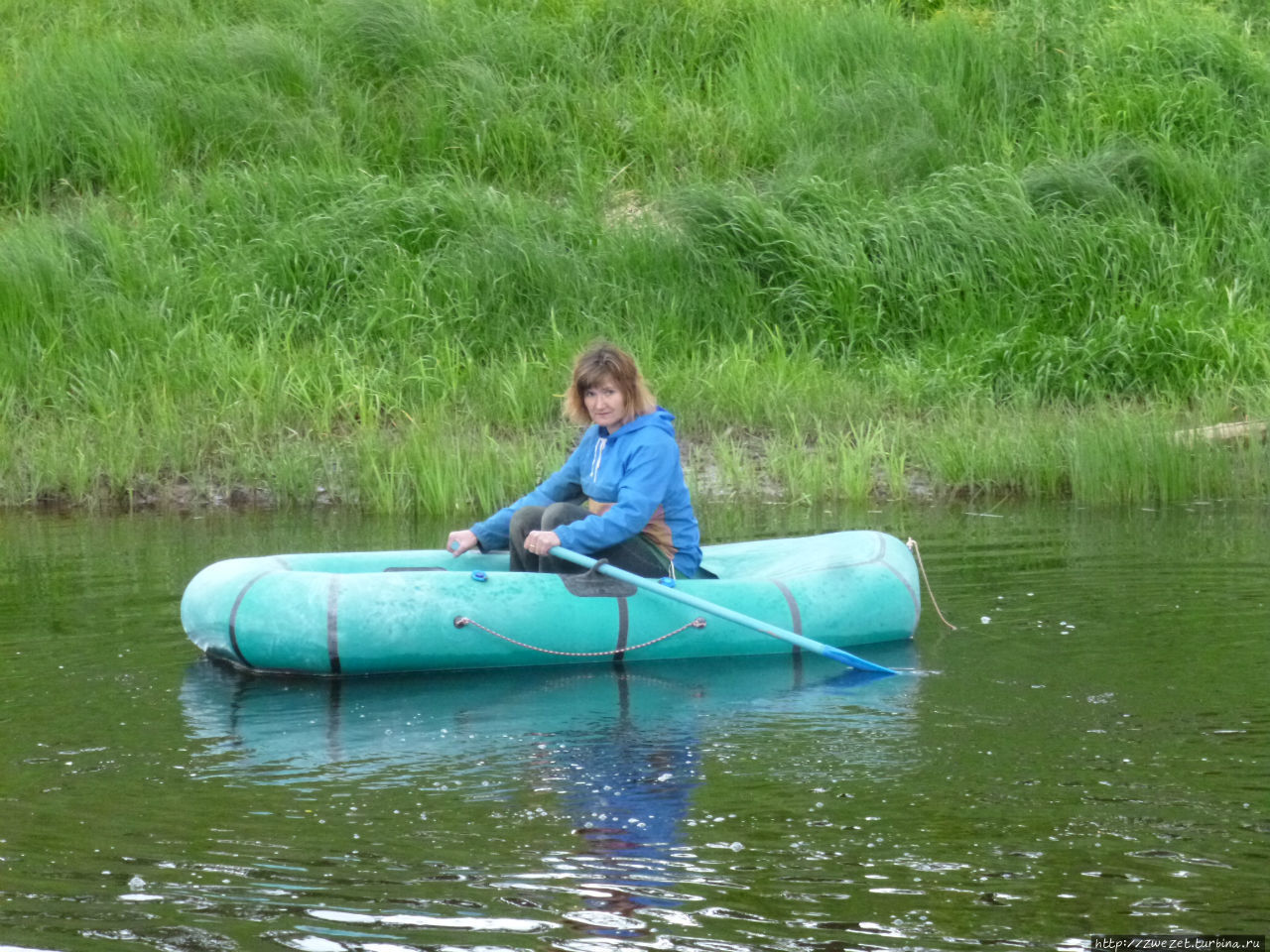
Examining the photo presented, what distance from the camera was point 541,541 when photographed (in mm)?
6262

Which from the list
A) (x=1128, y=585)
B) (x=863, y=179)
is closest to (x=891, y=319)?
(x=863, y=179)

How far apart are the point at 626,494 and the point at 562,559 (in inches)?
15.8

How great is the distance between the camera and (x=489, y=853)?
409 cm

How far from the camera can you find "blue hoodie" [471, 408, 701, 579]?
6.38m

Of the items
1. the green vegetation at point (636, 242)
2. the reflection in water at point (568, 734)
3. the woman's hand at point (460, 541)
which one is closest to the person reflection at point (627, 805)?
the reflection in water at point (568, 734)

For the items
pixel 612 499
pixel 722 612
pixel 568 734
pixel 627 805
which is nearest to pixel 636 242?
pixel 612 499

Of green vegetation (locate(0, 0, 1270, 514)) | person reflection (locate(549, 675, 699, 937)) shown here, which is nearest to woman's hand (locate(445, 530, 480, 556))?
person reflection (locate(549, 675, 699, 937))

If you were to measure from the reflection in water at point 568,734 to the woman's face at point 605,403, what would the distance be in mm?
905

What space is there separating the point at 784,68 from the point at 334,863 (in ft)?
38.6

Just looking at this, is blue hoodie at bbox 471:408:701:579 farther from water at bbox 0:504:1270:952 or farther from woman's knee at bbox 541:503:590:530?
water at bbox 0:504:1270:952

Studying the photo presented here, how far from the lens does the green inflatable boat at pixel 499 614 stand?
20.2 ft

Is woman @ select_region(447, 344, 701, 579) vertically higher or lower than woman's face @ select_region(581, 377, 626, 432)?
lower

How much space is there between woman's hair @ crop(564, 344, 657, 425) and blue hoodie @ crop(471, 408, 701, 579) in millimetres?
67

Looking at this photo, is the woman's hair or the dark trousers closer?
the woman's hair
